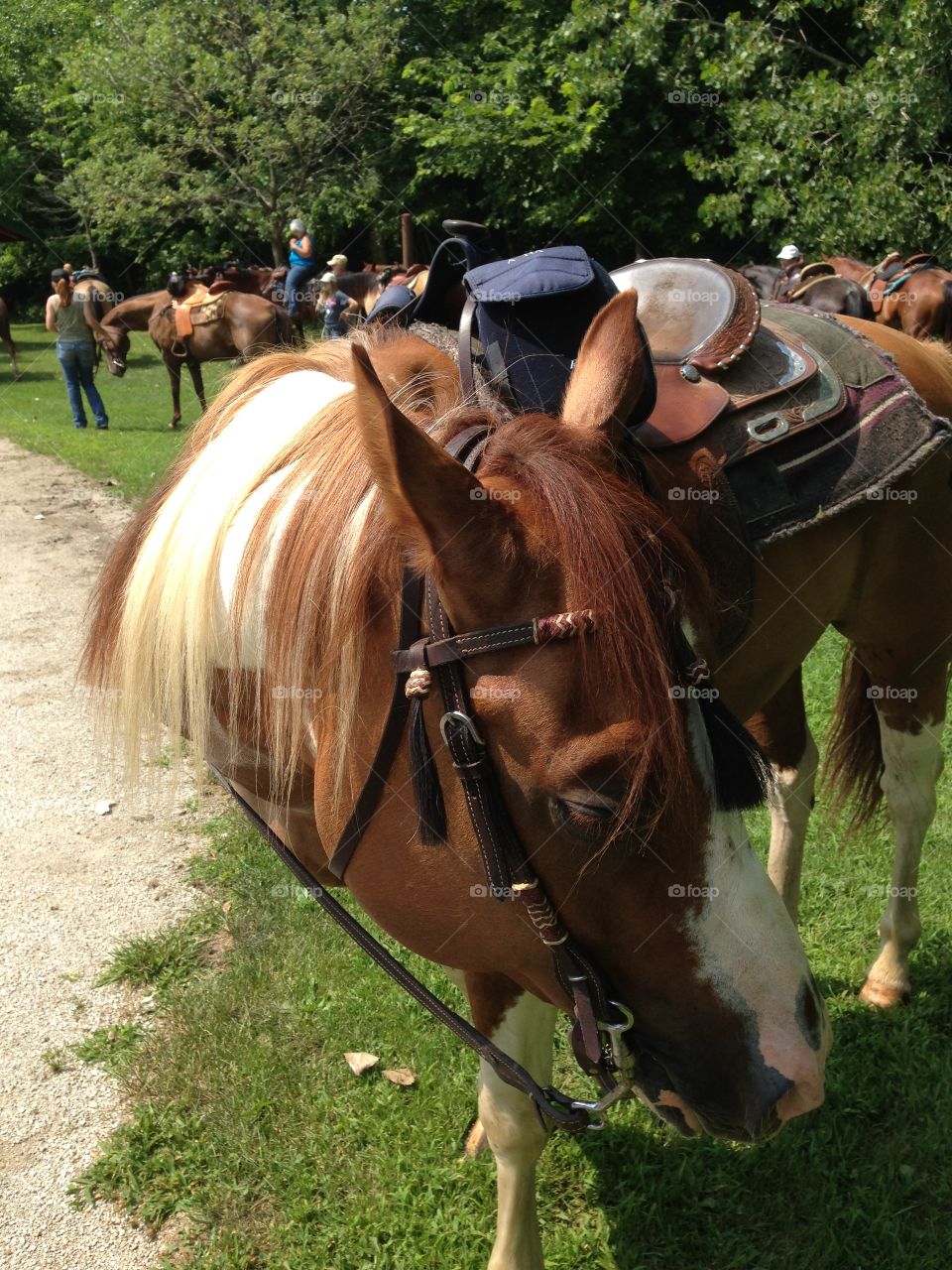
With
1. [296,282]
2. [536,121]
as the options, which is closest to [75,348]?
[296,282]

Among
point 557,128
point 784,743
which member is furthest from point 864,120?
point 784,743

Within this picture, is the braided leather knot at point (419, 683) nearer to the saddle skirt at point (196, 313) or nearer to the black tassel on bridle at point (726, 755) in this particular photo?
→ the black tassel on bridle at point (726, 755)

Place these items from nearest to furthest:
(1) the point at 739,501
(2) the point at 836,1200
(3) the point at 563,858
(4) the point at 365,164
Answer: (3) the point at 563,858 → (1) the point at 739,501 → (2) the point at 836,1200 → (4) the point at 365,164

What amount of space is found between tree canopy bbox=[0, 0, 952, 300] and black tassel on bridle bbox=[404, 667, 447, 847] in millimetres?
12688

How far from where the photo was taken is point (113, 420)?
1411 cm

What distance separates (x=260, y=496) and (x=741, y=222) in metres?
16.6

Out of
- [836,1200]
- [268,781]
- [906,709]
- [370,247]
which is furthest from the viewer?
[370,247]

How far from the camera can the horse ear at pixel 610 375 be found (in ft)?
4.91

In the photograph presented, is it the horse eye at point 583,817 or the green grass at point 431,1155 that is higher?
the horse eye at point 583,817

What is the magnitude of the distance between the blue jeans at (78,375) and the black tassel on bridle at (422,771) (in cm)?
1341

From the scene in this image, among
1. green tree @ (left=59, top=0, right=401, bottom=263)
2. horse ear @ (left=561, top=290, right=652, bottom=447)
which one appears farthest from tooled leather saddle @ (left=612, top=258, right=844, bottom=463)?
green tree @ (left=59, top=0, right=401, bottom=263)

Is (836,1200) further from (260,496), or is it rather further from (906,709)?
(260,496)

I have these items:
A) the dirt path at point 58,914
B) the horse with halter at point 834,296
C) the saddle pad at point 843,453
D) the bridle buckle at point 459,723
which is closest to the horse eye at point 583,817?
the bridle buckle at point 459,723

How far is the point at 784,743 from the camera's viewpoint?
3268 mm
